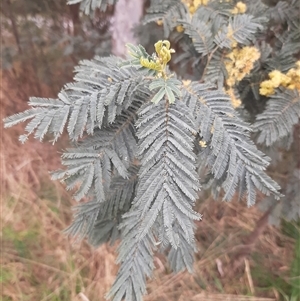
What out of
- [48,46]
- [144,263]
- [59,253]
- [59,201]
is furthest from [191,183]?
[48,46]

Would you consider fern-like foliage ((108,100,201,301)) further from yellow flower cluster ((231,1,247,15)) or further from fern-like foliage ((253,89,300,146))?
yellow flower cluster ((231,1,247,15))

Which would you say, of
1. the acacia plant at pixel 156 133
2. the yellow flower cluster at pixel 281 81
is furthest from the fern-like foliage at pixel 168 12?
the yellow flower cluster at pixel 281 81

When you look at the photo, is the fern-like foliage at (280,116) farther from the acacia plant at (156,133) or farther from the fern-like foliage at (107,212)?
the fern-like foliage at (107,212)

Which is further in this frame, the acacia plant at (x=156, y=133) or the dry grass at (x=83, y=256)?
the dry grass at (x=83, y=256)

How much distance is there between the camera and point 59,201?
168 centimetres

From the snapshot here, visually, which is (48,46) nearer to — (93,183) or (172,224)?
(93,183)

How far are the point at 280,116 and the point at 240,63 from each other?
14 cm

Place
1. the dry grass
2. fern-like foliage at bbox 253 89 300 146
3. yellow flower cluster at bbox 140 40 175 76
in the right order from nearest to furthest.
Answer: yellow flower cluster at bbox 140 40 175 76, fern-like foliage at bbox 253 89 300 146, the dry grass

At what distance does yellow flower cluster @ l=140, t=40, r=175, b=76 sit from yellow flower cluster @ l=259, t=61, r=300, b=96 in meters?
0.36

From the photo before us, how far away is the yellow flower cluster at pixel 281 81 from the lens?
790 mm

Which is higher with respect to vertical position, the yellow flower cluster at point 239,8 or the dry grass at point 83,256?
the yellow flower cluster at point 239,8

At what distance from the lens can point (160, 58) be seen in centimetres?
54

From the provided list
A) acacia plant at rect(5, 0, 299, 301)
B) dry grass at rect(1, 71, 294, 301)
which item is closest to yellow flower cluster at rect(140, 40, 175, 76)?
acacia plant at rect(5, 0, 299, 301)

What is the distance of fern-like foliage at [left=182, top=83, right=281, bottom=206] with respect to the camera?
24.3 inches
